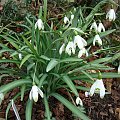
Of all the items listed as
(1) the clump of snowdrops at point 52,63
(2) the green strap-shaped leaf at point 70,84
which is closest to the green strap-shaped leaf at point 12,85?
(1) the clump of snowdrops at point 52,63

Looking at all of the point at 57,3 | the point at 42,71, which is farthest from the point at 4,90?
the point at 57,3

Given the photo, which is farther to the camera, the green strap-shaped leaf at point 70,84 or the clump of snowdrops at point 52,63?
the clump of snowdrops at point 52,63

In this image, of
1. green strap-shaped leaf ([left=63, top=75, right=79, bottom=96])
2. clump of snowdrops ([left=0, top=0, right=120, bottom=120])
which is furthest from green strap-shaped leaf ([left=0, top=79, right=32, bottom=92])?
green strap-shaped leaf ([left=63, top=75, right=79, bottom=96])

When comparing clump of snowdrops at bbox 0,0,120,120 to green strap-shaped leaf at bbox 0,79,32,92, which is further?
clump of snowdrops at bbox 0,0,120,120

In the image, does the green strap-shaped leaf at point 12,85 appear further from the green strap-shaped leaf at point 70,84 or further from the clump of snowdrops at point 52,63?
the green strap-shaped leaf at point 70,84

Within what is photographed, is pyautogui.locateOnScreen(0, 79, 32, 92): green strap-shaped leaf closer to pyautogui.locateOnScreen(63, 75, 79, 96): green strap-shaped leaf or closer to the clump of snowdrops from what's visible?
the clump of snowdrops

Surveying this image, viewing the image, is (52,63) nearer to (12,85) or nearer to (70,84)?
(70,84)

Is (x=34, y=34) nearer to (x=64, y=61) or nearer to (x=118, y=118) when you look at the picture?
(x=64, y=61)

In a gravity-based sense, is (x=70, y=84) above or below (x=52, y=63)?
below

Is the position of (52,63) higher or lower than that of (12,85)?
higher

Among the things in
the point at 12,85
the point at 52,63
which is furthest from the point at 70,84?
the point at 12,85

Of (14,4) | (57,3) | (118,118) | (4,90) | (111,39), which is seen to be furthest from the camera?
(57,3)
